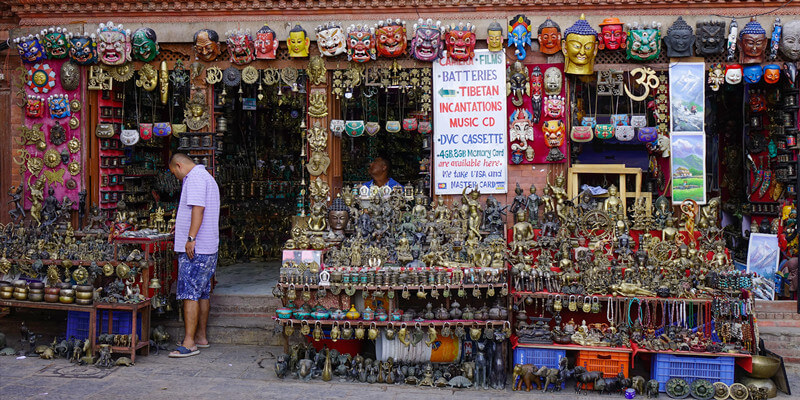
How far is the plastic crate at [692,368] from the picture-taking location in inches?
231

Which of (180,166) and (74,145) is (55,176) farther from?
(180,166)

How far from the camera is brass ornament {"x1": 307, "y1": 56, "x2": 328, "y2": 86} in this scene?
26.2 feet

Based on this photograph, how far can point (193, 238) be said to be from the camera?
22.2 feet

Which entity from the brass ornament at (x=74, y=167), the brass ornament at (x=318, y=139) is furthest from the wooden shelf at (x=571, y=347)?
the brass ornament at (x=74, y=167)

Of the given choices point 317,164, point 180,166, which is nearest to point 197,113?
point 180,166

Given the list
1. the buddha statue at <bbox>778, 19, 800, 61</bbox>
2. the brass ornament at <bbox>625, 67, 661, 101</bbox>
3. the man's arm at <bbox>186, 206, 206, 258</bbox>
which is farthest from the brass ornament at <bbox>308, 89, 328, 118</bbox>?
the buddha statue at <bbox>778, 19, 800, 61</bbox>

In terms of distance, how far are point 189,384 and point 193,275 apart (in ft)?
4.05

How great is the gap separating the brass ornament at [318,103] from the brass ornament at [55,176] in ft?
10.4

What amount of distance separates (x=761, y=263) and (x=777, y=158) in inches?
51.0

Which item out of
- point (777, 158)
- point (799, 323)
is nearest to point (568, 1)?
point (777, 158)

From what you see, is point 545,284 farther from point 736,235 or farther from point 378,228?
point 736,235

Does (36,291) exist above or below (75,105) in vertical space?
below

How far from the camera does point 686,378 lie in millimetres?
5930

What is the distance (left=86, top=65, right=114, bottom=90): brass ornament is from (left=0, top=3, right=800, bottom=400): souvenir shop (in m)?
0.03
